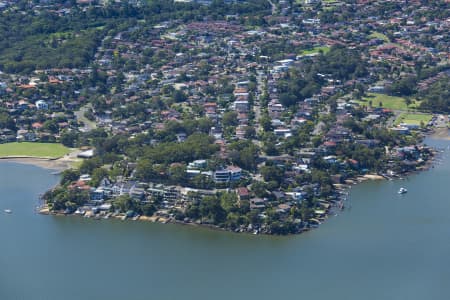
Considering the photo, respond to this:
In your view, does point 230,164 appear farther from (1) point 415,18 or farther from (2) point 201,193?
(1) point 415,18

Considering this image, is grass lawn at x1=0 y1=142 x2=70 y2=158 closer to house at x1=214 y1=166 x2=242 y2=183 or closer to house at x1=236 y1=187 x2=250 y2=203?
house at x1=214 y1=166 x2=242 y2=183

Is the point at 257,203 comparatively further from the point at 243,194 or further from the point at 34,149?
the point at 34,149

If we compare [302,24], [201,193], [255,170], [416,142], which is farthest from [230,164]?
[302,24]

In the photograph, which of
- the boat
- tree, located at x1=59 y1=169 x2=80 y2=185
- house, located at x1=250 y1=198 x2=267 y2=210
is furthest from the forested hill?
the boat

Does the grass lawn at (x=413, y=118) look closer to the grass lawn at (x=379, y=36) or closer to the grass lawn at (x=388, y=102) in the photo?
the grass lawn at (x=388, y=102)

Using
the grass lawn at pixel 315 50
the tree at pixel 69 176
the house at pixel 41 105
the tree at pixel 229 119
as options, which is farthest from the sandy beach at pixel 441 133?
the house at pixel 41 105
